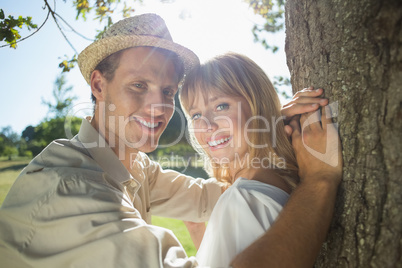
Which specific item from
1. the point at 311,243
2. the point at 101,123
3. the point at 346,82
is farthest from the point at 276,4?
the point at 311,243

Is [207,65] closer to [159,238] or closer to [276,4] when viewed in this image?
[159,238]

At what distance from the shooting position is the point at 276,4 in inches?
178

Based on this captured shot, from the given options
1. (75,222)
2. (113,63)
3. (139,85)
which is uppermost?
(113,63)

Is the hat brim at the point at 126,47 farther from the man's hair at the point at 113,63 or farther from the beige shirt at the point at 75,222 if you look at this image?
the beige shirt at the point at 75,222

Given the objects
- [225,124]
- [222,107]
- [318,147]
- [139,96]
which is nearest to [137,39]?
[139,96]

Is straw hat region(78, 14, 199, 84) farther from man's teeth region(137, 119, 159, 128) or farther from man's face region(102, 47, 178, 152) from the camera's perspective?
man's teeth region(137, 119, 159, 128)

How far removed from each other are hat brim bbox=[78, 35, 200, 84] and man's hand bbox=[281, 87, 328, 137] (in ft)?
3.36

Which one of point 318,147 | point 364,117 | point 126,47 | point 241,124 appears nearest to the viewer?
point 364,117

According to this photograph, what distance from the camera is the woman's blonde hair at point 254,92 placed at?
78.0 inches

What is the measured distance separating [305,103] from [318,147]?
0.79ft

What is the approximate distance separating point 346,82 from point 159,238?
1.14m

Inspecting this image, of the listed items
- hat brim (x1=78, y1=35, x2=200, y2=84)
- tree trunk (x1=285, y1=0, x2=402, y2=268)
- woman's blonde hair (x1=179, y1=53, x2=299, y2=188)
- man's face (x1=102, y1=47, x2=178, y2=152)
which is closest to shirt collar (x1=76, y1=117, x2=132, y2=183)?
man's face (x1=102, y1=47, x2=178, y2=152)

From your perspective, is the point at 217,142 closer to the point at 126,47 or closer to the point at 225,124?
the point at 225,124

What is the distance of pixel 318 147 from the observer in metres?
1.49
